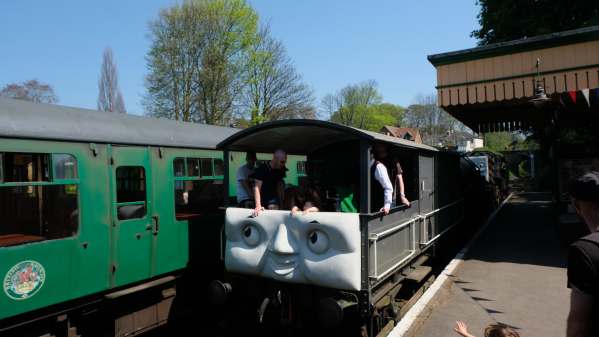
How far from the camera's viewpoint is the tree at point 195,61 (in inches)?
1036

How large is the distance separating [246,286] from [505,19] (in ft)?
53.4

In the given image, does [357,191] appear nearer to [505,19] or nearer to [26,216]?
[26,216]

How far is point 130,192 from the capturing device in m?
6.12

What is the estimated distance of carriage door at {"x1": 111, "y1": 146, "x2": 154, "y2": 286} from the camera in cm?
576

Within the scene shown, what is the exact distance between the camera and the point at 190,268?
7055 millimetres

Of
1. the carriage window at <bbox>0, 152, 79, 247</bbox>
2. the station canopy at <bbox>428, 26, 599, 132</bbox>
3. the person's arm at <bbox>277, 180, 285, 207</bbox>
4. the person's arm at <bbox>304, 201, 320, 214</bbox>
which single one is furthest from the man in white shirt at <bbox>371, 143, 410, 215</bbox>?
the carriage window at <bbox>0, 152, 79, 247</bbox>

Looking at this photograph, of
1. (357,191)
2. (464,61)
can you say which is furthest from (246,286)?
(464,61)

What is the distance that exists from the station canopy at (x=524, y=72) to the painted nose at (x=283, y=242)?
5046 millimetres

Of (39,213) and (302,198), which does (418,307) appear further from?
(39,213)

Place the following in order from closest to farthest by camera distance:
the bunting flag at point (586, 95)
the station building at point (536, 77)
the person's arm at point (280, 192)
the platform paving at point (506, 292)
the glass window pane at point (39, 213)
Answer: the glass window pane at point (39, 213) → the platform paving at point (506, 292) → the person's arm at point (280, 192) → the bunting flag at point (586, 95) → the station building at point (536, 77)

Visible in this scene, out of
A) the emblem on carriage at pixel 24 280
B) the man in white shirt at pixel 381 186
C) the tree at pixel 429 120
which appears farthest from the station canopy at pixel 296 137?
the tree at pixel 429 120

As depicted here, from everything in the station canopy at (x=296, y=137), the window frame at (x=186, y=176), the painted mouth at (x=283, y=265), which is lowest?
the painted mouth at (x=283, y=265)

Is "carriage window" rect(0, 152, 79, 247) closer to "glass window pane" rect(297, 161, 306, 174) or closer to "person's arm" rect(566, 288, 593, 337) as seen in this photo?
"person's arm" rect(566, 288, 593, 337)

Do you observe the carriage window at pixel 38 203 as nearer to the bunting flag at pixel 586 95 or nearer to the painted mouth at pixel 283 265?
the painted mouth at pixel 283 265
